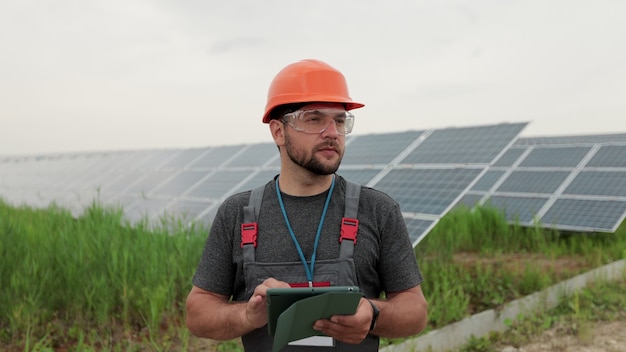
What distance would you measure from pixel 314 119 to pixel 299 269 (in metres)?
0.60

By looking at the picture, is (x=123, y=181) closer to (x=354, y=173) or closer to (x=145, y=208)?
(x=145, y=208)


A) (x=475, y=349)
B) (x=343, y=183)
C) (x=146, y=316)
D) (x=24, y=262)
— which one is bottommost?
(x=475, y=349)

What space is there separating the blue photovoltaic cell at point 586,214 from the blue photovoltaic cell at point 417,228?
4.22 meters

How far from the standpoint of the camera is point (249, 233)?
89.4 inches

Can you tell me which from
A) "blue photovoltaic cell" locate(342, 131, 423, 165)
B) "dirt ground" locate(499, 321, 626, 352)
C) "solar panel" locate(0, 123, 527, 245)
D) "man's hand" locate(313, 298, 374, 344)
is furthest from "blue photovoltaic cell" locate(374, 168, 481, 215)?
"man's hand" locate(313, 298, 374, 344)

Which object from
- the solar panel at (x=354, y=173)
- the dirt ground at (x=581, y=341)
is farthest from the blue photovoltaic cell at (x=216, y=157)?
the dirt ground at (x=581, y=341)

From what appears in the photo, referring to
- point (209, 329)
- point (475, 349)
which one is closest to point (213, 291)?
point (209, 329)

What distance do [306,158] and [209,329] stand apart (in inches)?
31.0

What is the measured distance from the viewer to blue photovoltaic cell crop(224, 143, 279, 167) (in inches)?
419

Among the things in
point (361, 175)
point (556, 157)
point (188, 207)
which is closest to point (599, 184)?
point (556, 157)

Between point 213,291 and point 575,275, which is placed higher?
point 213,291

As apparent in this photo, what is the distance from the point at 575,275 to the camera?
292 inches

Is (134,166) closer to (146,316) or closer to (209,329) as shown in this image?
(146,316)

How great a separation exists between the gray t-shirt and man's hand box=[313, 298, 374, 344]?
324 mm
